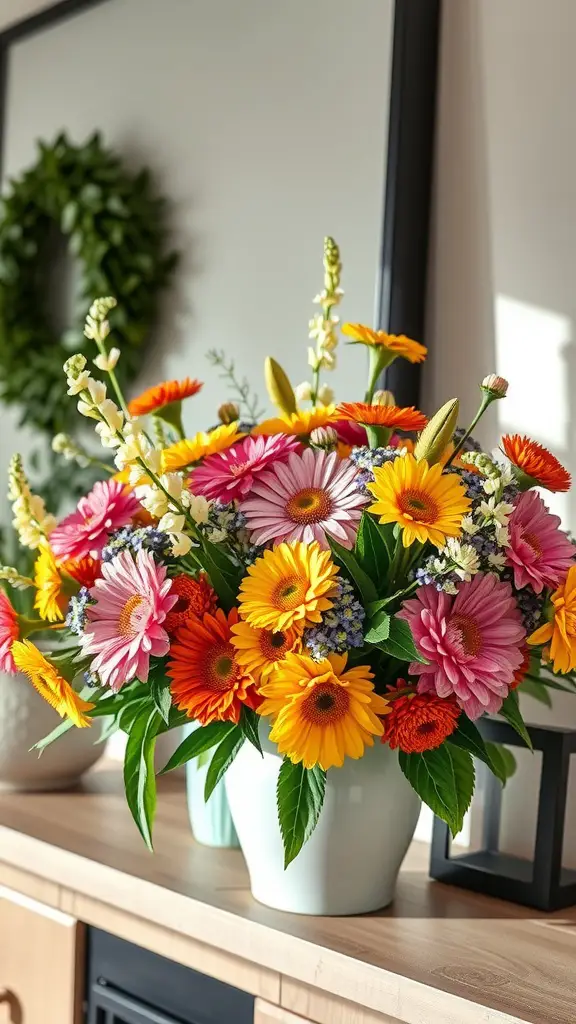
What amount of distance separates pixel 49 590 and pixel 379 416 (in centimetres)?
32

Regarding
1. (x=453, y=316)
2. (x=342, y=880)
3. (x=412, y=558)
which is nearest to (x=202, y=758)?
(x=342, y=880)

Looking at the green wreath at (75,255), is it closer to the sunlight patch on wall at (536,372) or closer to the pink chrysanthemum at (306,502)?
the sunlight patch on wall at (536,372)

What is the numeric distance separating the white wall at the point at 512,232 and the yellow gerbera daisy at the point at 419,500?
411 mm

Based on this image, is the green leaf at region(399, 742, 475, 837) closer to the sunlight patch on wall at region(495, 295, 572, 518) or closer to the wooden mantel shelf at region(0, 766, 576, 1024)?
the wooden mantel shelf at region(0, 766, 576, 1024)

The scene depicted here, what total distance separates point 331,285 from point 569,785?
1.85 ft

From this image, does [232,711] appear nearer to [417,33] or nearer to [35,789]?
[35,789]

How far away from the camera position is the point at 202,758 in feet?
3.37

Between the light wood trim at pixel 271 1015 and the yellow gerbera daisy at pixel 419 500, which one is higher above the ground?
the yellow gerbera daisy at pixel 419 500

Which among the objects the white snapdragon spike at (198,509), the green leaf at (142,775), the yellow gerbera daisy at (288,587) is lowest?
the green leaf at (142,775)

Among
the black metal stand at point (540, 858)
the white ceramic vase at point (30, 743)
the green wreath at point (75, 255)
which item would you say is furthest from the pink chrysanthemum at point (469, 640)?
the green wreath at point (75, 255)

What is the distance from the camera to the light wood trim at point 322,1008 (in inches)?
32.3

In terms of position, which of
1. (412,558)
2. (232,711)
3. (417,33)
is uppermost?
(417,33)

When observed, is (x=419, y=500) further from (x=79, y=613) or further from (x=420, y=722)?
(x=79, y=613)

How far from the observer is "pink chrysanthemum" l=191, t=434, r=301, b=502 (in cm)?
88
